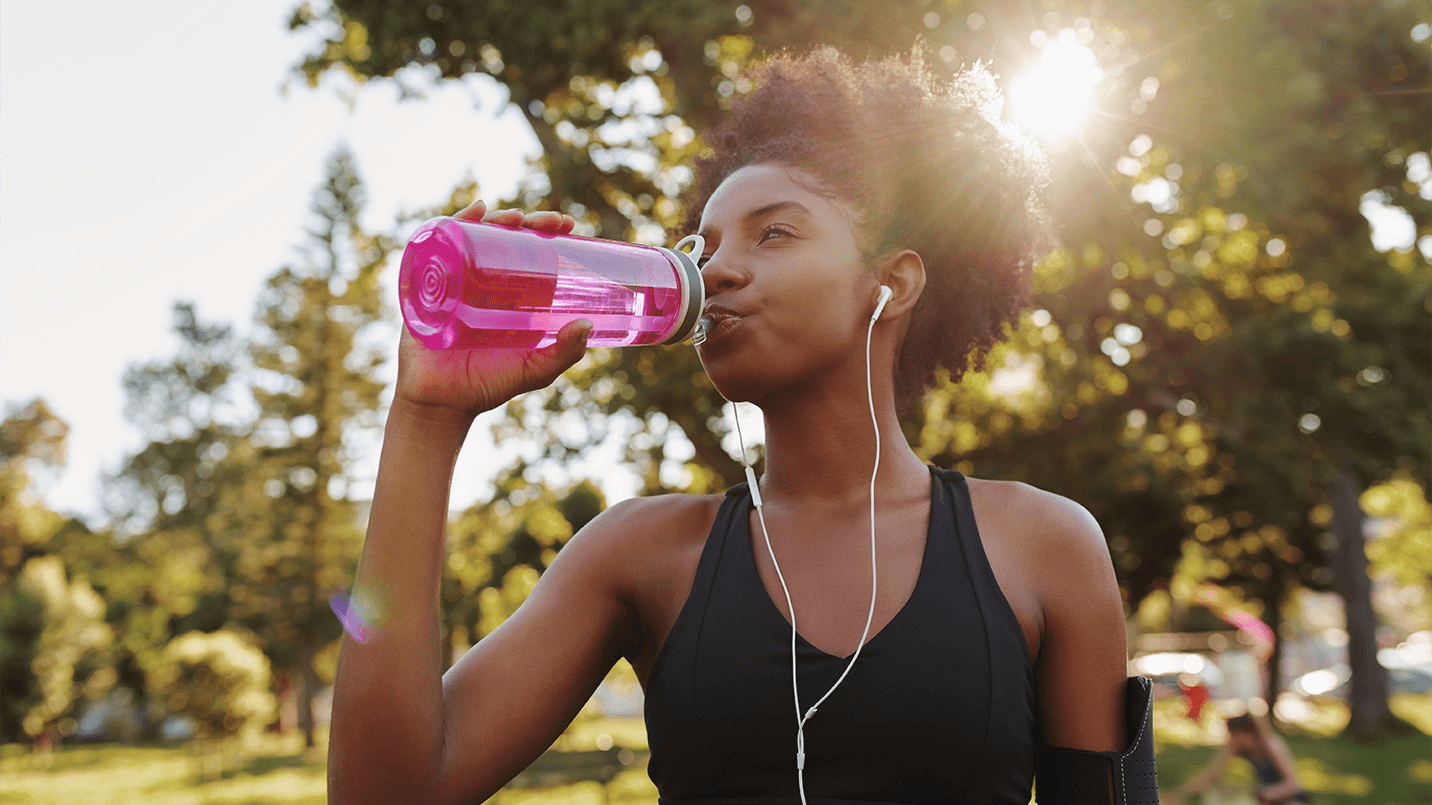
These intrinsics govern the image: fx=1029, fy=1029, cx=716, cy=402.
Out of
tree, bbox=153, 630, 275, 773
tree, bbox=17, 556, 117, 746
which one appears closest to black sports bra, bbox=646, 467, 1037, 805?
tree, bbox=153, 630, 275, 773

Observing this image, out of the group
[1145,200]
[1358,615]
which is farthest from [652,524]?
[1358,615]

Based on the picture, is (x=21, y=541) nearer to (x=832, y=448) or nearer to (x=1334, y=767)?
(x=1334, y=767)

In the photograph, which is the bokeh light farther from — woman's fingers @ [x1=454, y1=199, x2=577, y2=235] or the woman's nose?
woman's fingers @ [x1=454, y1=199, x2=577, y2=235]

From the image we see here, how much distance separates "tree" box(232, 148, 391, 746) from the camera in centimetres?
3709

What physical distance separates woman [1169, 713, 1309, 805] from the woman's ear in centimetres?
730

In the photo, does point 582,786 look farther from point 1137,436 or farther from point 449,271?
point 449,271

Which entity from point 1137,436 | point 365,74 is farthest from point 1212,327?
point 365,74

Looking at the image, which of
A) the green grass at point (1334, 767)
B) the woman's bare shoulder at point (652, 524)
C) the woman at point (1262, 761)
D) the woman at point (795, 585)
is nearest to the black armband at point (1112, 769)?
the woman at point (795, 585)

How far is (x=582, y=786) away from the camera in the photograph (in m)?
16.9

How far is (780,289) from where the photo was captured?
5.71 feet

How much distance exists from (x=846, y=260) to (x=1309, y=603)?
92.4m

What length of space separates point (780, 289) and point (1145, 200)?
9.44 metres

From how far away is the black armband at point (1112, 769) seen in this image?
166 centimetres

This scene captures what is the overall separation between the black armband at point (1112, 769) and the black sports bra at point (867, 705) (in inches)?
2.2
